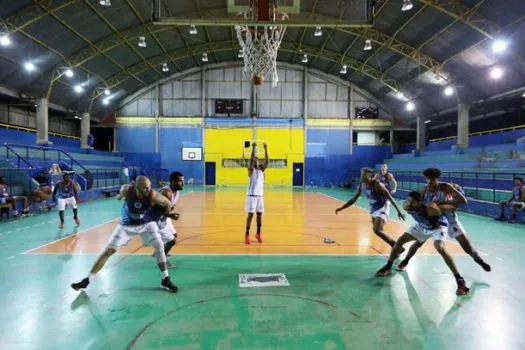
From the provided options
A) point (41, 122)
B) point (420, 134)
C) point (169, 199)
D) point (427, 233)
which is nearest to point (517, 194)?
point (427, 233)

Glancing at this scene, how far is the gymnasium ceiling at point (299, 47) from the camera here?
67.1 ft

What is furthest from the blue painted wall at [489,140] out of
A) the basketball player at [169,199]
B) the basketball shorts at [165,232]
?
the basketball shorts at [165,232]

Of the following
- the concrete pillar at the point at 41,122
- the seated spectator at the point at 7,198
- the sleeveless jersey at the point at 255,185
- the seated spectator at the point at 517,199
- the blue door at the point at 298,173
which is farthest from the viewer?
the blue door at the point at 298,173

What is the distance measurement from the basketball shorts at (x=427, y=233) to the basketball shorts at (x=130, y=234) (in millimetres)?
4060

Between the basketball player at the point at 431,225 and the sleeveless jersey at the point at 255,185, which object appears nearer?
the basketball player at the point at 431,225

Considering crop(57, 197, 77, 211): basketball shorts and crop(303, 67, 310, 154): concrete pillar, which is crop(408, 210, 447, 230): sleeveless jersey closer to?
crop(57, 197, 77, 211): basketball shorts

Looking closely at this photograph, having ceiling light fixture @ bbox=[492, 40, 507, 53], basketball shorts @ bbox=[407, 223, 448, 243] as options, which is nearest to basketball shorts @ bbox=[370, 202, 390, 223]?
basketball shorts @ bbox=[407, 223, 448, 243]

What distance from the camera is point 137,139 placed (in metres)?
38.1

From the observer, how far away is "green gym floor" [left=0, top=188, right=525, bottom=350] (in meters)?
3.94

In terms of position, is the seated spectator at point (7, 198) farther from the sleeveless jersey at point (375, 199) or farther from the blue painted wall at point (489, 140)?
the blue painted wall at point (489, 140)

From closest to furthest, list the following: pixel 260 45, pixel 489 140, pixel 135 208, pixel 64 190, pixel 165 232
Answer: pixel 135 208 < pixel 165 232 < pixel 64 190 < pixel 260 45 < pixel 489 140

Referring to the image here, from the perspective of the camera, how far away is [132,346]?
147 inches

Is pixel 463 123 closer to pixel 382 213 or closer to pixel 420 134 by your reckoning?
pixel 420 134

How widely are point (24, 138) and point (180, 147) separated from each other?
1394 centimetres
